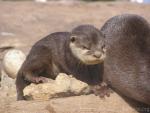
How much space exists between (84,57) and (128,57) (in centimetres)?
46

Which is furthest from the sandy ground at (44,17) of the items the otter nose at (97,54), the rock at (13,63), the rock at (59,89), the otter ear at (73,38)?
the otter nose at (97,54)

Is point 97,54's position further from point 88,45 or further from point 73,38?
point 73,38

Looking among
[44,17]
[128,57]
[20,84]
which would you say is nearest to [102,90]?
[128,57]

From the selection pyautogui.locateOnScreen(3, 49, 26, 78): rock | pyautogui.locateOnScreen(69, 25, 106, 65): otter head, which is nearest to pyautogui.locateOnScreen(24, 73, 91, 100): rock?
pyautogui.locateOnScreen(69, 25, 106, 65): otter head

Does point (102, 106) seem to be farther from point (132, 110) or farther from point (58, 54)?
point (58, 54)

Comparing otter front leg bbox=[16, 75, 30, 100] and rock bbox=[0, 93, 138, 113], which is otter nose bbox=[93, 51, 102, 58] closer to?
rock bbox=[0, 93, 138, 113]

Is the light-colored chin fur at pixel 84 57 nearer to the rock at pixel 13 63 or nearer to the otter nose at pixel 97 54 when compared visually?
the otter nose at pixel 97 54

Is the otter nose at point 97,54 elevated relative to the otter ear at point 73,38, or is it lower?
lower

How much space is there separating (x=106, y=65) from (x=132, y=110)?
0.51 metres

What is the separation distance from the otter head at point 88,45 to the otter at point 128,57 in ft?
1.02

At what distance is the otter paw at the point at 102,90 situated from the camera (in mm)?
4977

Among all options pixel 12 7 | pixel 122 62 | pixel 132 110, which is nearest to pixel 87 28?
pixel 122 62

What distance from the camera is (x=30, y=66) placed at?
5289mm

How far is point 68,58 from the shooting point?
17.0 ft
